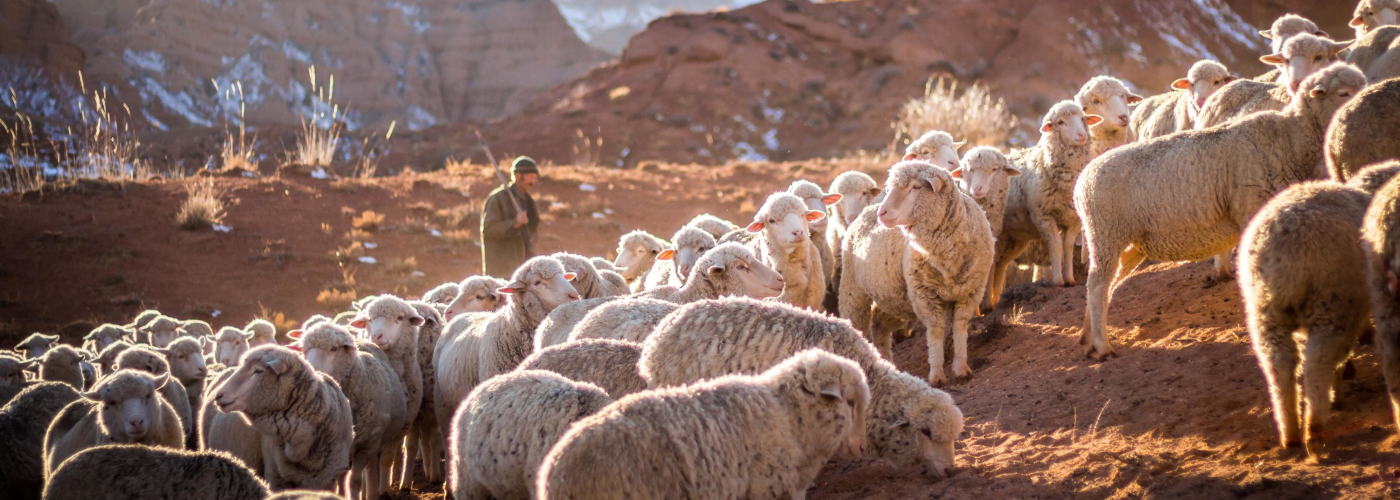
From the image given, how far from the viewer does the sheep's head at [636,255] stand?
379 inches

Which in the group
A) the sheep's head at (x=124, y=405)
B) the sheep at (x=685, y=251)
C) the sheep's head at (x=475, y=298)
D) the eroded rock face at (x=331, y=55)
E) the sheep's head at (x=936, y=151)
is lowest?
the sheep's head at (x=124, y=405)

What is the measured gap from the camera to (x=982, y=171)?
8406 mm

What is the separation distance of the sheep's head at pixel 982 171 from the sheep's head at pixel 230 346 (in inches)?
270

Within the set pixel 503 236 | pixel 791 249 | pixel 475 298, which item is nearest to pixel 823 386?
pixel 791 249

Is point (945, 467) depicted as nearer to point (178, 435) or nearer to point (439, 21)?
point (178, 435)

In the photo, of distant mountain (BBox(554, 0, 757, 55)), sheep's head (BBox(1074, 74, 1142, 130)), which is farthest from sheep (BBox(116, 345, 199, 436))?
distant mountain (BBox(554, 0, 757, 55))

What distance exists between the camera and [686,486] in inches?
144

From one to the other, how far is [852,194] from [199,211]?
503 inches

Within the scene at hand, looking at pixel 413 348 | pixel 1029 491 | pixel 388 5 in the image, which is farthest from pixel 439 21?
pixel 1029 491

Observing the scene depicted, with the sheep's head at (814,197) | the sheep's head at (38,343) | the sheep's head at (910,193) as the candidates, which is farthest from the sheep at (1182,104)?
the sheep's head at (38,343)

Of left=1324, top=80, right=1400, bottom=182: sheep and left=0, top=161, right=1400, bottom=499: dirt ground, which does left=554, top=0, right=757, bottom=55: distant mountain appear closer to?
left=0, top=161, right=1400, bottom=499: dirt ground

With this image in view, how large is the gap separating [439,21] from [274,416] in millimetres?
63430

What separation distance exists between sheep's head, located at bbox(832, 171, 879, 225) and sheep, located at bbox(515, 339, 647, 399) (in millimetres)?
4649

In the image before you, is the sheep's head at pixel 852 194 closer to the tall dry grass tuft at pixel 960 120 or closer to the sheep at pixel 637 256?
the sheep at pixel 637 256
